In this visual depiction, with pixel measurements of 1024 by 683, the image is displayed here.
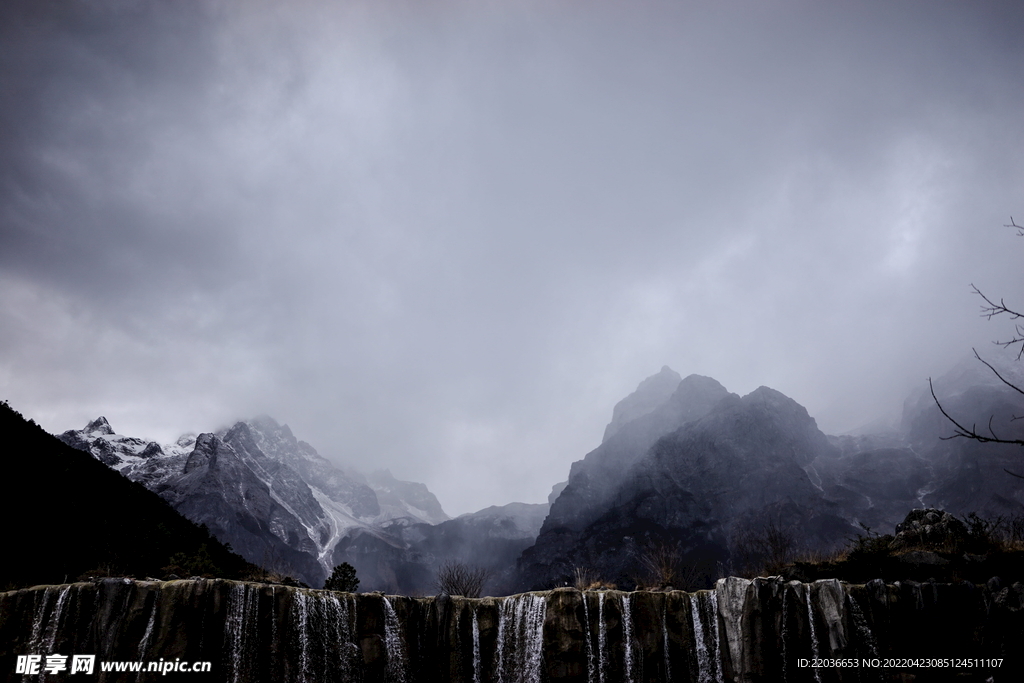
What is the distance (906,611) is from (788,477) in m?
117

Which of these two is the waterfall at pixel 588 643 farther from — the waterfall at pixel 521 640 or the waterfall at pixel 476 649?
the waterfall at pixel 476 649

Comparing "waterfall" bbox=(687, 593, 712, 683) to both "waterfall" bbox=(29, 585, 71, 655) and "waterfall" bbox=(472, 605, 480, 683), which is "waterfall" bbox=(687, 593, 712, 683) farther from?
"waterfall" bbox=(29, 585, 71, 655)

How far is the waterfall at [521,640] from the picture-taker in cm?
2928

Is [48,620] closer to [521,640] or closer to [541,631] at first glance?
[521,640]

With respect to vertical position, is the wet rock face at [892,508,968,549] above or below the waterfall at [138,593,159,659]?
above

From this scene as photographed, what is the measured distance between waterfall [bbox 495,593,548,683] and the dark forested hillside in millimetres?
26655

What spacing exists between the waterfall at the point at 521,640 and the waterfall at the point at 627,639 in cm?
417

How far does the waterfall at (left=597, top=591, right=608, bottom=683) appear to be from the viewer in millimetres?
28578

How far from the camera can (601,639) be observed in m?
29.0

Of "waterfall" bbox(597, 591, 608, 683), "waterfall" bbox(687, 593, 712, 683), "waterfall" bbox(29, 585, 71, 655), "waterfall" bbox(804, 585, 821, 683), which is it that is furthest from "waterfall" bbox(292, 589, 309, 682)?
"waterfall" bbox(804, 585, 821, 683)

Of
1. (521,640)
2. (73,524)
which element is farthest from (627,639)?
(73,524)

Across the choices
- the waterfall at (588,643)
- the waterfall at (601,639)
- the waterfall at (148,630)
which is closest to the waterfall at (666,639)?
the waterfall at (601,639)

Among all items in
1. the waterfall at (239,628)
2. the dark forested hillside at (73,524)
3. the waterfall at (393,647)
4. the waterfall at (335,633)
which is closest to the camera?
the waterfall at (239,628)

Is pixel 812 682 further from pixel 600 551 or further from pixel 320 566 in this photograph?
pixel 320 566
